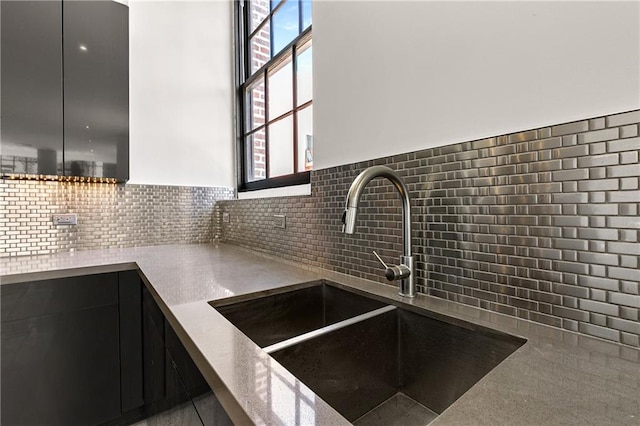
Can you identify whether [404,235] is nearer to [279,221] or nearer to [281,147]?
[279,221]

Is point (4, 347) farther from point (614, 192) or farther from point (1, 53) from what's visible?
point (614, 192)

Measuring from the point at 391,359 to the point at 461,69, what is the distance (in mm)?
808

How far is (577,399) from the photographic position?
1.33ft

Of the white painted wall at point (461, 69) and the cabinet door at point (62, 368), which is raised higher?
the white painted wall at point (461, 69)

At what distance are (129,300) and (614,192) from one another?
69.2 inches

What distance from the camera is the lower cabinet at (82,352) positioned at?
1198 mm

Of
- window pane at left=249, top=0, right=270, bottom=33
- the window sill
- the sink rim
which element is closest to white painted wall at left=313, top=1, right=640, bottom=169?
the window sill

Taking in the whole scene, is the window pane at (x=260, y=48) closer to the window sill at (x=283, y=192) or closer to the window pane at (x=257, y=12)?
the window pane at (x=257, y=12)

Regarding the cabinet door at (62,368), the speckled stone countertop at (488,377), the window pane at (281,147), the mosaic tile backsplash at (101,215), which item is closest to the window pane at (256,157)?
the window pane at (281,147)

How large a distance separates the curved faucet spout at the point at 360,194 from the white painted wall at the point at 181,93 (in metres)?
1.77

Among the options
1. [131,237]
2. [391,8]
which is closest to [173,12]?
[131,237]

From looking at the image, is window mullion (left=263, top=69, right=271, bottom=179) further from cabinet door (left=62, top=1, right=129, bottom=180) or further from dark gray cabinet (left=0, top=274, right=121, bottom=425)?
dark gray cabinet (left=0, top=274, right=121, bottom=425)

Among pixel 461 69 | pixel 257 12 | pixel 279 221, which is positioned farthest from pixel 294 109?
pixel 461 69

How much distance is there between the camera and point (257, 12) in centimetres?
227
